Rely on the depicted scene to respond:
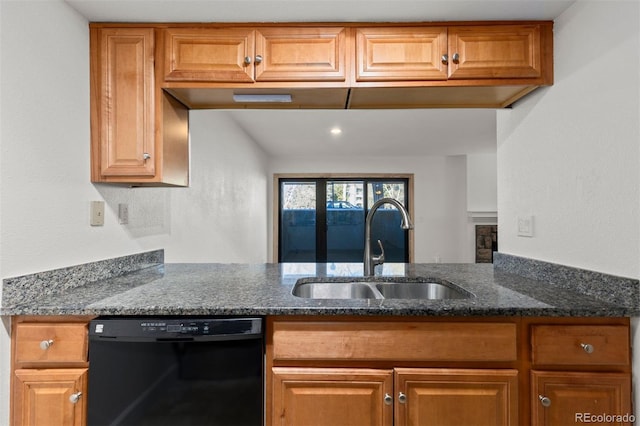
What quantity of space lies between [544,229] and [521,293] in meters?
0.42

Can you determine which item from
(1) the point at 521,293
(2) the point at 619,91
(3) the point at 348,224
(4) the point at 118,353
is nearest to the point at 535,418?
(1) the point at 521,293

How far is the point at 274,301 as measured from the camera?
119 centimetres

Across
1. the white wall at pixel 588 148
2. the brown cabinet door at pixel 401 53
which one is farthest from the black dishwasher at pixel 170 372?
the white wall at pixel 588 148

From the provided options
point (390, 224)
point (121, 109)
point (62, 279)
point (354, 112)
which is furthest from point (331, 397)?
point (390, 224)

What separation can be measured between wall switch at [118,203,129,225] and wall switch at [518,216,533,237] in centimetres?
207

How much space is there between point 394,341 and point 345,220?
5.01m

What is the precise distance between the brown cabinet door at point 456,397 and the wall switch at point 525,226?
77 centimetres

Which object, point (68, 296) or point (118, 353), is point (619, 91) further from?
point (68, 296)

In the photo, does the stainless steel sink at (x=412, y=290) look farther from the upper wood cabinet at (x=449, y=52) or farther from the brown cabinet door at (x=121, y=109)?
the brown cabinet door at (x=121, y=109)

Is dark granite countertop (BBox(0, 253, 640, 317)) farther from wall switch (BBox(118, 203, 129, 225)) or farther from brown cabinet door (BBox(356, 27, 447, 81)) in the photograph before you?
brown cabinet door (BBox(356, 27, 447, 81))

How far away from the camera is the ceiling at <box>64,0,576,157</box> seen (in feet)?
4.56

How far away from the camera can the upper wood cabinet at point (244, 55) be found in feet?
4.91

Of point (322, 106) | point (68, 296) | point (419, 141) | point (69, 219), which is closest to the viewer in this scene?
point (68, 296)

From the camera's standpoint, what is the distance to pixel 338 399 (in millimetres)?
1128
